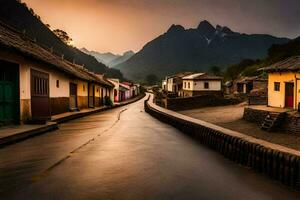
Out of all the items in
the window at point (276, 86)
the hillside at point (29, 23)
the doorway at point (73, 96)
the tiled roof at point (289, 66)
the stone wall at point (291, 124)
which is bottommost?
the stone wall at point (291, 124)

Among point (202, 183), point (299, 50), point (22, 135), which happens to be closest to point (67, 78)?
point (22, 135)

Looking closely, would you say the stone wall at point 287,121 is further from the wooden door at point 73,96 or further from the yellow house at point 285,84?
the wooden door at point 73,96

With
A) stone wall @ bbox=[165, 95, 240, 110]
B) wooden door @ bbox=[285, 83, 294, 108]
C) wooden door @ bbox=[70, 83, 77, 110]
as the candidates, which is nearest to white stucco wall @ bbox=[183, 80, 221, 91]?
stone wall @ bbox=[165, 95, 240, 110]

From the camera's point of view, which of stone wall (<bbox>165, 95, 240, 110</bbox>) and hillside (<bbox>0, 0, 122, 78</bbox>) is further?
hillside (<bbox>0, 0, 122, 78</bbox>)

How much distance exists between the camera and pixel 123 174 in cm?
903

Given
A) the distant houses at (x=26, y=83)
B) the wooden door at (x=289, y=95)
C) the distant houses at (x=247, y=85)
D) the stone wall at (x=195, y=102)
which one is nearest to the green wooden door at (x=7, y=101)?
the distant houses at (x=26, y=83)

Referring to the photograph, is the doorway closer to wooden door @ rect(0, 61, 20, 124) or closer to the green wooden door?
wooden door @ rect(0, 61, 20, 124)

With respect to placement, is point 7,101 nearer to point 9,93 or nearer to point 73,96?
point 9,93

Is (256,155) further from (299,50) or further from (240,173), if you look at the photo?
(299,50)

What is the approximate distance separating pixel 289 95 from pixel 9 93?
21.1m

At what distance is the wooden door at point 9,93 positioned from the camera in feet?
60.4

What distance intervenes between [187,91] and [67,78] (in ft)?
158

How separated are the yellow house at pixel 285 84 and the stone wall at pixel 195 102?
14.8 metres

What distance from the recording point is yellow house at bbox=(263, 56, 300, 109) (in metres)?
27.6
